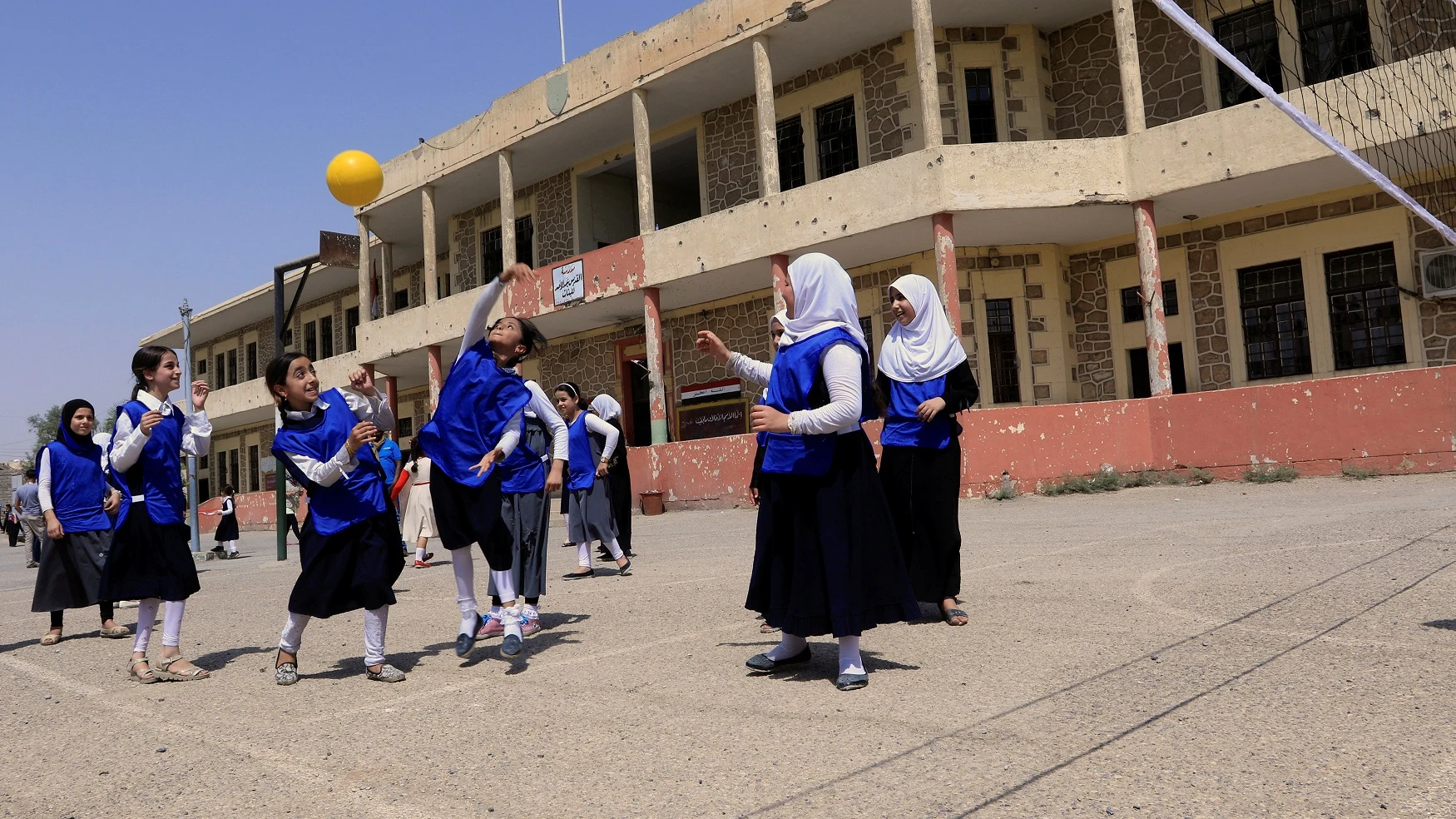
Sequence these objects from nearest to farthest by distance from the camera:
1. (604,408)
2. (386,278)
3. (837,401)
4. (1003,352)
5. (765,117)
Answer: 1. (837,401)
2. (604,408)
3. (765,117)
4. (1003,352)
5. (386,278)

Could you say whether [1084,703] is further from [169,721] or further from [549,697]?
[169,721]

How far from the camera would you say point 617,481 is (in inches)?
406

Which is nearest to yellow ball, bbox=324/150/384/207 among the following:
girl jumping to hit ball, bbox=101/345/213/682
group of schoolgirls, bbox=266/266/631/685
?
girl jumping to hit ball, bbox=101/345/213/682

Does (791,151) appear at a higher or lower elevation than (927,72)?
higher

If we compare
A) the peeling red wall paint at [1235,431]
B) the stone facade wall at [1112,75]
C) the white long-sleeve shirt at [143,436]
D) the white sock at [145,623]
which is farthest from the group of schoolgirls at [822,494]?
the stone facade wall at [1112,75]

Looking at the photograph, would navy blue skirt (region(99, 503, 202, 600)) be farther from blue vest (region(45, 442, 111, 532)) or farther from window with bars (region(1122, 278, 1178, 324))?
window with bars (region(1122, 278, 1178, 324))

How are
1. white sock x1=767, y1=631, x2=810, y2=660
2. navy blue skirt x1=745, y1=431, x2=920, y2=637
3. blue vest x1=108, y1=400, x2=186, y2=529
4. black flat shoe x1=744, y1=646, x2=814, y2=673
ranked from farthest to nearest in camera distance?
blue vest x1=108, y1=400, x2=186, y2=529 < white sock x1=767, y1=631, x2=810, y2=660 < black flat shoe x1=744, y1=646, x2=814, y2=673 < navy blue skirt x1=745, y1=431, x2=920, y2=637

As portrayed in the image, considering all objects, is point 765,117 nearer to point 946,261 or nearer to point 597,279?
point 946,261

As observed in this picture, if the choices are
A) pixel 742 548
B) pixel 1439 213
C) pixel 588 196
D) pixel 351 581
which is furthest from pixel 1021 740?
pixel 588 196

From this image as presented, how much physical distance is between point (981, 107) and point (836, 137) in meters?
2.79

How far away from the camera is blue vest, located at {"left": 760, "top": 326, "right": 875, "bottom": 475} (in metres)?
4.39

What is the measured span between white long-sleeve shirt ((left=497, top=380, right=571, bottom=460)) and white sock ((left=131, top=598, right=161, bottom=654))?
2.14m

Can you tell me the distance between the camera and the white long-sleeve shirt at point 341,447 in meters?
5.04

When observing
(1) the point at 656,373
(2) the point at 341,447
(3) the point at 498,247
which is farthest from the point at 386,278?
(2) the point at 341,447
